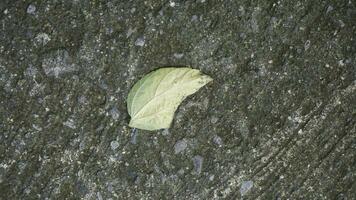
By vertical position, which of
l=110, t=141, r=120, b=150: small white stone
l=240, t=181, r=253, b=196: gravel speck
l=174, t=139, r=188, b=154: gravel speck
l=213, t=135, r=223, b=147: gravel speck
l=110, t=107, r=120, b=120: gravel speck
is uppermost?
l=110, t=107, r=120, b=120: gravel speck

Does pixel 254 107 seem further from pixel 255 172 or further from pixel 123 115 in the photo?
pixel 123 115

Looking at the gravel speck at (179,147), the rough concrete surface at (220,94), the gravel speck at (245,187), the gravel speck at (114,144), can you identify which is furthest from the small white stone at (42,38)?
the gravel speck at (245,187)

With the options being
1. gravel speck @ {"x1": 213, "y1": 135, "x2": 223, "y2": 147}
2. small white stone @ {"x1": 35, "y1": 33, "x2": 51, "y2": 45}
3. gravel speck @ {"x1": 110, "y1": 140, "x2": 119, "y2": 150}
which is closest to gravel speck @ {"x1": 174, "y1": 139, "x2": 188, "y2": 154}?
gravel speck @ {"x1": 213, "y1": 135, "x2": 223, "y2": 147}

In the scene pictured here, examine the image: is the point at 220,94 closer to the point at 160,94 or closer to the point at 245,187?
the point at 160,94

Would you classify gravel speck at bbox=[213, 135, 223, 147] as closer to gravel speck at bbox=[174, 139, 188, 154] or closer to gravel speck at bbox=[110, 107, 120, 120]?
gravel speck at bbox=[174, 139, 188, 154]

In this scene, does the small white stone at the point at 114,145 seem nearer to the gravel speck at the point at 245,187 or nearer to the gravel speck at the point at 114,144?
the gravel speck at the point at 114,144
